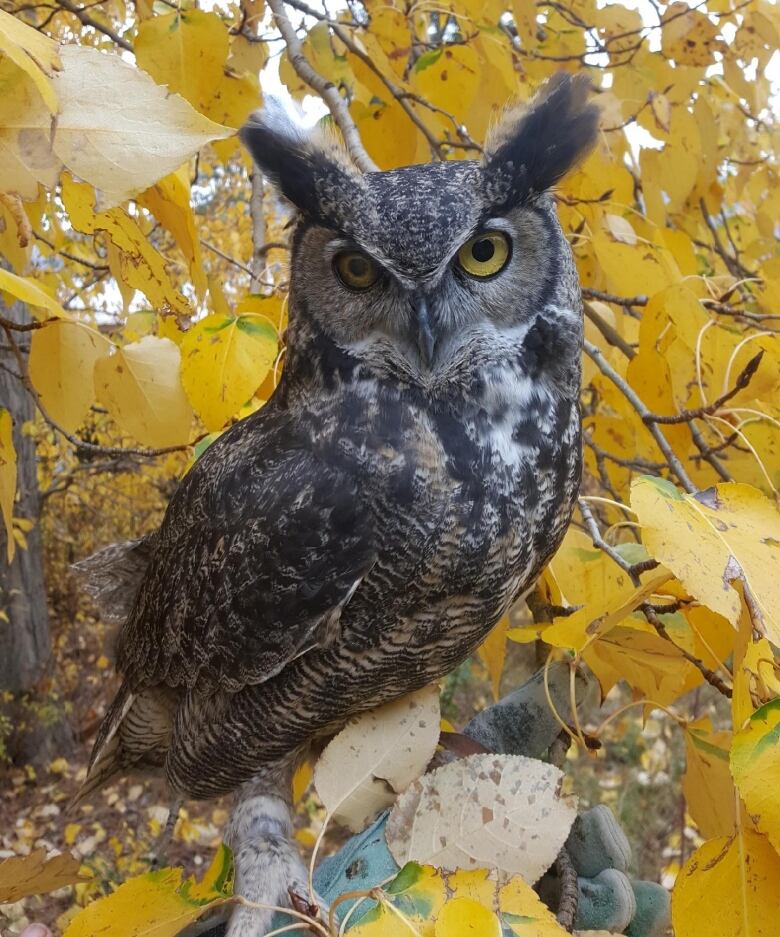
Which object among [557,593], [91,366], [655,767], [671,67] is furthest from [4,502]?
[655,767]

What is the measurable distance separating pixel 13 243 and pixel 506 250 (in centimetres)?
56

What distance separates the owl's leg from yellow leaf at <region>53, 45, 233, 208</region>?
76 cm

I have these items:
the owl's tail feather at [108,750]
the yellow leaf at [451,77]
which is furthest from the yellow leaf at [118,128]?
the owl's tail feather at [108,750]

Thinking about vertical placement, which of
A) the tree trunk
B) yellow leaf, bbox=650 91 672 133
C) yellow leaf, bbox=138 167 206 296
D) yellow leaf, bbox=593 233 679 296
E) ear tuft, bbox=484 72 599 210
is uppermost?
yellow leaf, bbox=650 91 672 133

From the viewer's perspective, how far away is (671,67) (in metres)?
1.62

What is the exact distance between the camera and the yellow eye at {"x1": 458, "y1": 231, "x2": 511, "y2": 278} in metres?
0.86

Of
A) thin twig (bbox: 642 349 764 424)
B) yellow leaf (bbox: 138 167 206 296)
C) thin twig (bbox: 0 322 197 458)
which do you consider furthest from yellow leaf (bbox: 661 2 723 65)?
thin twig (bbox: 0 322 197 458)

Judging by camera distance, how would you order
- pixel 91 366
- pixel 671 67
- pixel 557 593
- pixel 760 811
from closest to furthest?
pixel 760 811
pixel 91 366
pixel 557 593
pixel 671 67

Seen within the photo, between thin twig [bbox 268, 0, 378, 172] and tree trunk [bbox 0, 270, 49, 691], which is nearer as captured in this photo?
thin twig [bbox 268, 0, 378, 172]

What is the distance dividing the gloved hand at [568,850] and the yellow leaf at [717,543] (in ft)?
1.39

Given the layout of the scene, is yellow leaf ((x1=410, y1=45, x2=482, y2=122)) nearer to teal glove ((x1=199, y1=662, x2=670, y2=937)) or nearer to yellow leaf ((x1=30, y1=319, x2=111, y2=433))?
yellow leaf ((x1=30, y1=319, x2=111, y2=433))

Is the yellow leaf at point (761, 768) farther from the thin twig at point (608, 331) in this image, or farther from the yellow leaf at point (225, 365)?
the thin twig at point (608, 331)

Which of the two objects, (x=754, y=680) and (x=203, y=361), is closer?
(x=754, y=680)

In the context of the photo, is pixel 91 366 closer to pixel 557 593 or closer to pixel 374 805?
pixel 374 805
